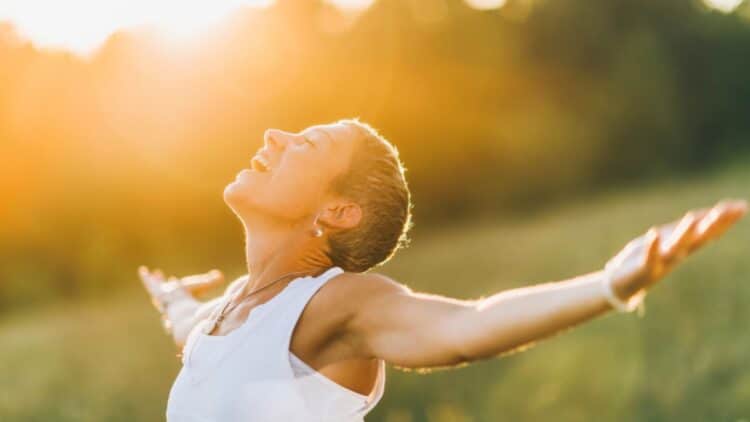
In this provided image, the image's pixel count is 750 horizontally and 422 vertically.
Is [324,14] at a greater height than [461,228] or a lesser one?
greater

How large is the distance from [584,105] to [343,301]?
14501 millimetres

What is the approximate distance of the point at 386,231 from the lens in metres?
2.81

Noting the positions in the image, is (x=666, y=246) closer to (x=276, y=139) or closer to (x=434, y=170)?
(x=276, y=139)

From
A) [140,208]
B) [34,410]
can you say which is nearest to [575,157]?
[140,208]

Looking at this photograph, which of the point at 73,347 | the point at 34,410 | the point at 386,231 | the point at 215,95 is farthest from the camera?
the point at 215,95

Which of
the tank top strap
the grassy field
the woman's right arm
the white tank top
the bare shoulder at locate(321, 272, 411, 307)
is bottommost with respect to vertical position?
the grassy field

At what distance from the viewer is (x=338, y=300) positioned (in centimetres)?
252

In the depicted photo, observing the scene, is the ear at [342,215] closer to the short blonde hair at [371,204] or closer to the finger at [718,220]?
the short blonde hair at [371,204]

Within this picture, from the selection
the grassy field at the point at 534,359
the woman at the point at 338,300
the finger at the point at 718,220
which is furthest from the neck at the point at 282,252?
the grassy field at the point at 534,359

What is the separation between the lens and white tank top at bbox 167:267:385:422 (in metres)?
2.51

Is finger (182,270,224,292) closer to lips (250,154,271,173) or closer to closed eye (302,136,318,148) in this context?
lips (250,154,271,173)

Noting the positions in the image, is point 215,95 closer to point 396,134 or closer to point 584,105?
point 396,134

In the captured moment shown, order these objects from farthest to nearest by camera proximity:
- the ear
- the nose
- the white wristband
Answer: the nose, the ear, the white wristband

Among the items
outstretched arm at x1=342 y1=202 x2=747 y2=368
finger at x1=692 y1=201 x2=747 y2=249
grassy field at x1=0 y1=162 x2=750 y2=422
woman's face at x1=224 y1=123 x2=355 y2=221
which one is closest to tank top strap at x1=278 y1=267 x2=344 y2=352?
outstretched arm at x1=342 y1=202 x2=747 y2=368
